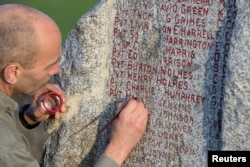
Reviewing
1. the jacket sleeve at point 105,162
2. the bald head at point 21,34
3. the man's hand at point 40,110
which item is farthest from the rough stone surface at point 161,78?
the bald head at point 21,34

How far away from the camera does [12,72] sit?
2502 mm

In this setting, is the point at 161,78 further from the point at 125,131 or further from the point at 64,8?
the point at 64,8

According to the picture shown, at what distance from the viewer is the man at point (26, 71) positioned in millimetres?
2377

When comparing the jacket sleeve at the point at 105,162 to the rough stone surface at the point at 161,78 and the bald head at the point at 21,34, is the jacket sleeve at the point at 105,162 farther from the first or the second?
the bald head at the point at 21,34

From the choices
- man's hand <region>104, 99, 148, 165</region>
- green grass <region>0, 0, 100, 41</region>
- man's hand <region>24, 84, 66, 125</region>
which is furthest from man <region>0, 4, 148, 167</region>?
green grass <region>0, 0, 100, 41</region>

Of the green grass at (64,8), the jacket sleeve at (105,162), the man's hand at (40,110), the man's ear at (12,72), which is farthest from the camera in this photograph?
the green grass at (64,8)

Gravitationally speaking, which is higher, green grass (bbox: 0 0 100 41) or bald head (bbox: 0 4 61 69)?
bald head (bbox: 0 4 61 69)

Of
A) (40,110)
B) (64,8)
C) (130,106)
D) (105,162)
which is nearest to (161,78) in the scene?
(130,106)

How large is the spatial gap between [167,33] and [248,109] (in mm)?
496

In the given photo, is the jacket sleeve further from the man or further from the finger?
the finger

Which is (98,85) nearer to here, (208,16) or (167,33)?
A: (167,33)

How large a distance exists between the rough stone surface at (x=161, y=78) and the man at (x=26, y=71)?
0.50ft

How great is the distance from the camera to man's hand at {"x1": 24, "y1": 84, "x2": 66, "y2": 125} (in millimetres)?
2852

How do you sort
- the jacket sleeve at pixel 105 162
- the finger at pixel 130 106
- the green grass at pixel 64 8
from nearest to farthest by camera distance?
1. the jacket sleeve at pixel 105 162
2. the finger at pixel 130 106
3. the green grass at pixel 64 8
